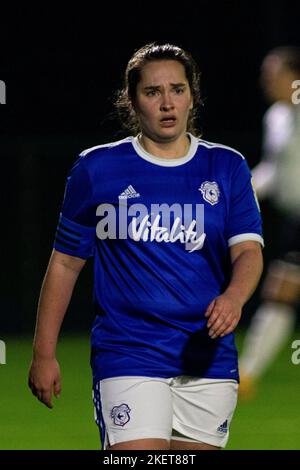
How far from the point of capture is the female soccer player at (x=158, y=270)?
17.8ft

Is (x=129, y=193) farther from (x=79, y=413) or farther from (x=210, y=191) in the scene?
(x=79, y=413)

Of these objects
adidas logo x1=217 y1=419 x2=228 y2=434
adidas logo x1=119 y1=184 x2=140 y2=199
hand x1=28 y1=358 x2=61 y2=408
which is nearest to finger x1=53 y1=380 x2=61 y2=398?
hand x1=28 y1=358 x2=61 y2=408

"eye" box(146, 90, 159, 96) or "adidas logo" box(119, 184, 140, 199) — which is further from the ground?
"eye" box(146, 90, 159, 96)

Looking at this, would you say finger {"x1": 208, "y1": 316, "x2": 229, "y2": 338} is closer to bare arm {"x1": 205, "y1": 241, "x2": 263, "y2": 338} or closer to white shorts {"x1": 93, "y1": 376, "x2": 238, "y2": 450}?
bare arm {"x1": 205, "y1": 241, "x2": 263, "y2": 338}

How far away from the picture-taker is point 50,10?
69.6 ft

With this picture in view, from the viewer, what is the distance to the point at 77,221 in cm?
556

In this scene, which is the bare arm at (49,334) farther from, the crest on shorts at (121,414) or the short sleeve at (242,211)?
the short sleeve at (242,211)

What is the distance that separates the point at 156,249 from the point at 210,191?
29cm

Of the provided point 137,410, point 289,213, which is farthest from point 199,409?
point 289,213

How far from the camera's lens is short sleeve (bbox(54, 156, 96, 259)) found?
5.53 metres

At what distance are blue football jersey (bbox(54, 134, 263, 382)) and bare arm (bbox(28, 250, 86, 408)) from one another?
13 centimetres

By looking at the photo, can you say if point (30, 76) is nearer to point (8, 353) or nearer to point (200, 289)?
point (8, 353)

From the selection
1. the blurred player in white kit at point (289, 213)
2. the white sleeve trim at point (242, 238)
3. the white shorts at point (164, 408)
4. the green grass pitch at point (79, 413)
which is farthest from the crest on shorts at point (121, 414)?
the blurred player in white kit at point (289, 213)

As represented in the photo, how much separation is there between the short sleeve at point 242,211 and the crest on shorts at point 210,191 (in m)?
0.08
